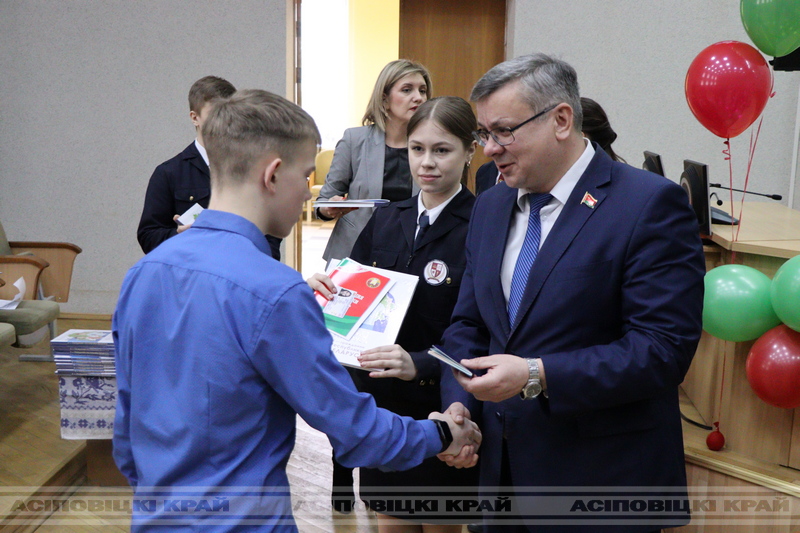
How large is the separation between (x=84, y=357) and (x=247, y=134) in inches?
91.7

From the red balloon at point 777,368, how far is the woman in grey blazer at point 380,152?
1.46 metres

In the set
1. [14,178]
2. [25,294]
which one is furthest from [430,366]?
[14,178]

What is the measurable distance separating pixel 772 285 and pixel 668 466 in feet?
3.17

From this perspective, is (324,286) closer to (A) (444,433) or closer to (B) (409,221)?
(B) (409,221)

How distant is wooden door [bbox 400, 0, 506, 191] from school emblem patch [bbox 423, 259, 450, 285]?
12.6ft

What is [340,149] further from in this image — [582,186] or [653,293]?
[653,293]

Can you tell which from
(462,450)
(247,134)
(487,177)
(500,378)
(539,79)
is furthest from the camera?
(487,177)

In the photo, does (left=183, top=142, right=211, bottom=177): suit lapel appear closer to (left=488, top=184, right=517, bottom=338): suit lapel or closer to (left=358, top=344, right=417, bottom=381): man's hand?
(left=358, top=344, right=417, bottom=381): man's hand

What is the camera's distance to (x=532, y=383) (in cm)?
142

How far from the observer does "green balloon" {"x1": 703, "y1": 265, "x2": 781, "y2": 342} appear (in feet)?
7.30

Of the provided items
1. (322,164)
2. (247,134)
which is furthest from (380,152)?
(322,164)

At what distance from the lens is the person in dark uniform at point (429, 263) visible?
6.70ft

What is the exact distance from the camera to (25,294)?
14.2ft

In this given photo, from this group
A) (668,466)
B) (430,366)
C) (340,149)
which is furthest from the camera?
(340,149)
